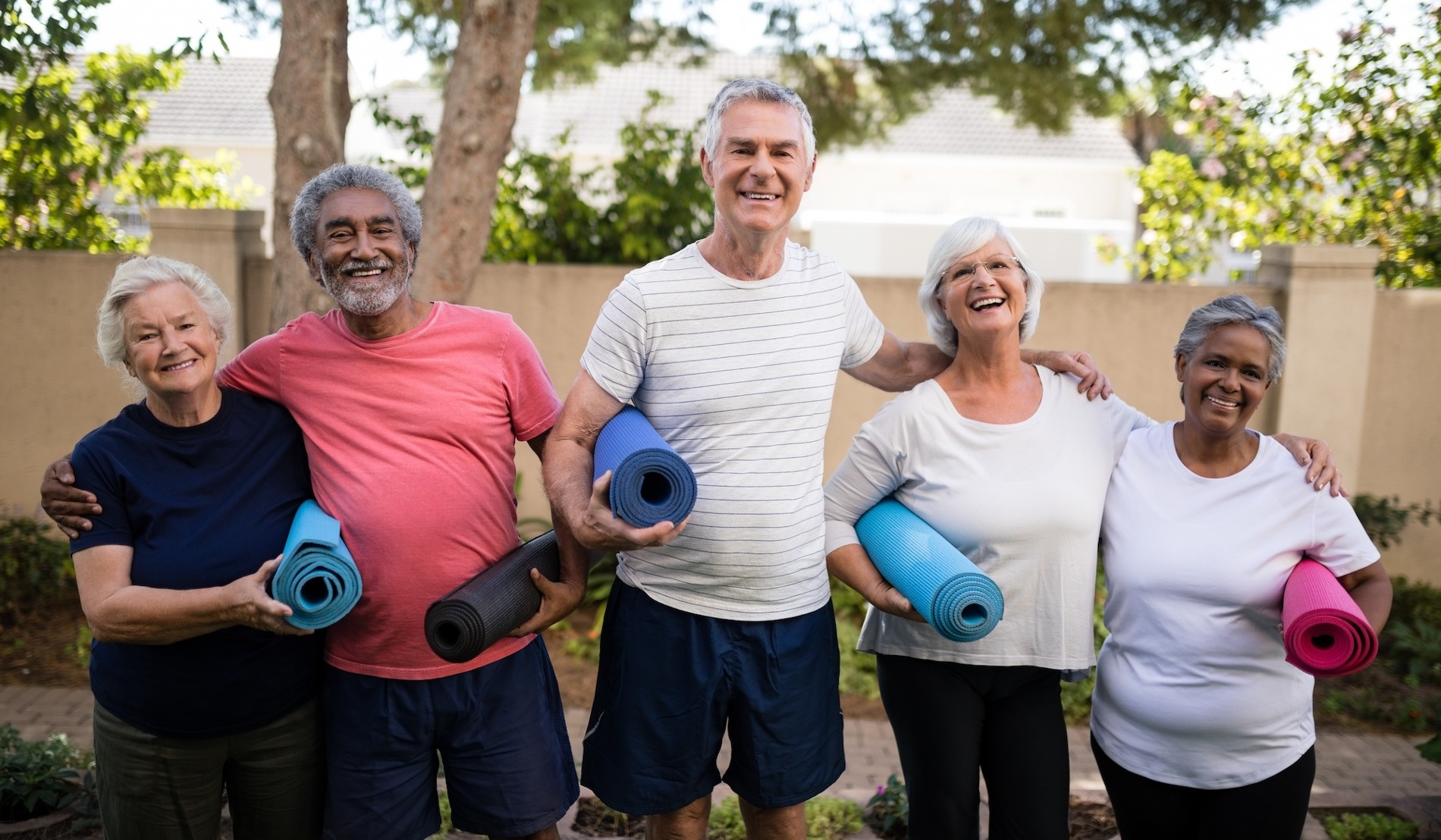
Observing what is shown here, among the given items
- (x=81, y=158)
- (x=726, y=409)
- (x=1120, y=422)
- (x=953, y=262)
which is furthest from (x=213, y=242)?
(x=1120, y=422)

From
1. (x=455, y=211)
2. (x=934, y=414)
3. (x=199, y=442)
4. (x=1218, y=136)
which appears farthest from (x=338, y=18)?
(x=1218, y=136)

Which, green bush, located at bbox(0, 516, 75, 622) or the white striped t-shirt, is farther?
green bush, located at bbox(0, 516, 75, 622)

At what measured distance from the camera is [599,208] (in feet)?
23.3

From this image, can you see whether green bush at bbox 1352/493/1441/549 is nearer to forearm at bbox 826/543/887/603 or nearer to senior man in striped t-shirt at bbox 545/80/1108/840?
forearm at bbox 826/543/887/603

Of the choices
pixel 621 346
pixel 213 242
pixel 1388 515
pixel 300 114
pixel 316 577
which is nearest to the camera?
pixel 316 577

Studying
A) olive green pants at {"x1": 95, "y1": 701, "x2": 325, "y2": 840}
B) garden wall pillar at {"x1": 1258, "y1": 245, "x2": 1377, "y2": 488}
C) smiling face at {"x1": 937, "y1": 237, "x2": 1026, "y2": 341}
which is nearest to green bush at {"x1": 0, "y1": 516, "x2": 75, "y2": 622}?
olive green pants at {"x1": 95, "y1": 701, "x2": 325, "y2": 840}

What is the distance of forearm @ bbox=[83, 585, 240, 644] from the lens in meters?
2.14

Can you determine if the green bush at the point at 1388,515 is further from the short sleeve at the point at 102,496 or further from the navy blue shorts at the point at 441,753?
the short sleeve at the point at 102,496

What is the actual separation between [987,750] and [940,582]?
58 centimetres

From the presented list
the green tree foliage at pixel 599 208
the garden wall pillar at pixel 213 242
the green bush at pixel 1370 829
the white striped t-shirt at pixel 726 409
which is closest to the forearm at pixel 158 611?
the white striped t-shirt at pixel 726 409

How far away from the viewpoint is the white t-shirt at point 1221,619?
234 cm

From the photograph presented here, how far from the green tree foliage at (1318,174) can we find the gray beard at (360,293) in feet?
22.8

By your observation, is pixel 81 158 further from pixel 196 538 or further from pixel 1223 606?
pixel 1223 606

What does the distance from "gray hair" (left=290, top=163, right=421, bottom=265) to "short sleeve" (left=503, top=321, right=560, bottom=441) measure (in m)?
0.34
